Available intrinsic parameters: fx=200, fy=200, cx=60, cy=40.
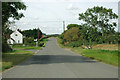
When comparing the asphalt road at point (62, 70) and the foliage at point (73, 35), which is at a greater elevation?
the foliage at point (73, 35)

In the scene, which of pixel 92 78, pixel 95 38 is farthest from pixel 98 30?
pixel 92 78

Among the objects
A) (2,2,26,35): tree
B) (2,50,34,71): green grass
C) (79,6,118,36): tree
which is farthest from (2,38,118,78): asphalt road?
(79,6,118,36): tree

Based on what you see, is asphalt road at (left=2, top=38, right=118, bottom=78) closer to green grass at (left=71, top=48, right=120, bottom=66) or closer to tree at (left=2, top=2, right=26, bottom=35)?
green grass at (left=71, top=48, right=120, bottom=66)

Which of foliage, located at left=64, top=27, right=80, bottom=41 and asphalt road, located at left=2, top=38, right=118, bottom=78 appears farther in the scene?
foliage, located at left=64, top=27, right=80, bottom=41

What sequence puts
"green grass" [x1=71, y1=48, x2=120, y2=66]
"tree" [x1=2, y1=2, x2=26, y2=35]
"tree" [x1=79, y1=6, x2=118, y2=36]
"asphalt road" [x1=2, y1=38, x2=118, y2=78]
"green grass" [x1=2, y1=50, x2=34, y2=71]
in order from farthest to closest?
"tree" [x1=79, y1=6, x2=118, y2=36]
"tree" [x1=2, y1=2, x2=26, y2=35]
"green grass" [x1=71, y1=48, x2=120, y2=66]
"green grass" [x1=2, y1=50, x2=34, y2=71]
"asphalt road" [x1=2, y1=38, x2=118, y2=78]

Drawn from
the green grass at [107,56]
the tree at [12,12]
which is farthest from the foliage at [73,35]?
the tree at [12,12]

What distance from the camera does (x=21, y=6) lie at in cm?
2097

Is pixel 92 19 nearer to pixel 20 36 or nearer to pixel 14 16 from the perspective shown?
pixel 20 36

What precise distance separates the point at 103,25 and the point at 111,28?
3.02 m

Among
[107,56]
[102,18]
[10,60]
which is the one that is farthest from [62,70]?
[102,18]

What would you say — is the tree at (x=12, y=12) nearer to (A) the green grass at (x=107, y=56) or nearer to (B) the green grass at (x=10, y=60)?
(B) the green grass at (x=10, y=60)

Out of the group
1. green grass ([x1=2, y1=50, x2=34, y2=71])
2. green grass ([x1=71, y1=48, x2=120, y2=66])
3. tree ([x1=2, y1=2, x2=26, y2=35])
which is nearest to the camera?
green grass ([x1=2, y1=50, x2=34, y2=71])

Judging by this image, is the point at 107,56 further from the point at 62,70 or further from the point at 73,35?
the point at 73,35

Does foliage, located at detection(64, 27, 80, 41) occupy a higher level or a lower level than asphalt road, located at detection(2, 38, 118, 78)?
higher
